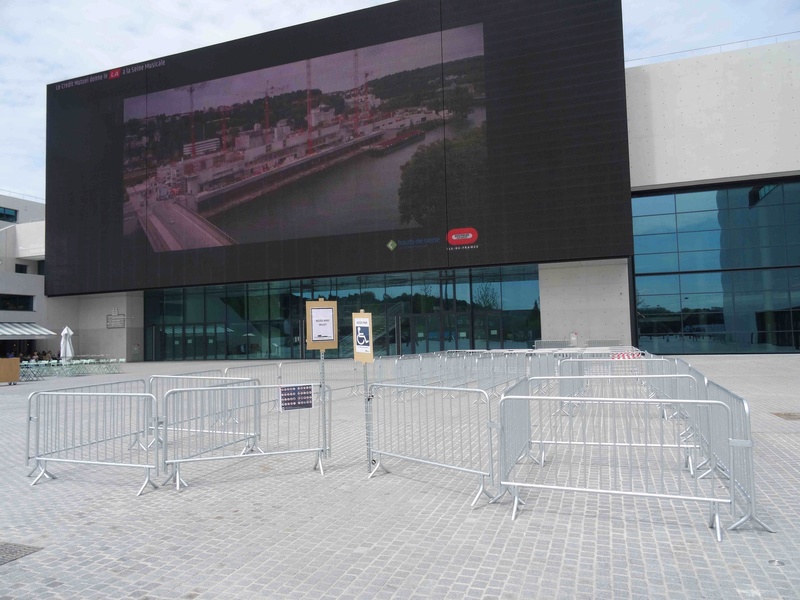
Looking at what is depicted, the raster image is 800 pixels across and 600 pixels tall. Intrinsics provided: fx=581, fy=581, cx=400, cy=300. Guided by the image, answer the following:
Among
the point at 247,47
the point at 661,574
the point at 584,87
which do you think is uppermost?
the point at 247,47

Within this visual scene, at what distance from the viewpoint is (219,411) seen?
1027cm

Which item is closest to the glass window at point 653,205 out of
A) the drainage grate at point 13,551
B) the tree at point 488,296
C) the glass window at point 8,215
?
the tree at point 488,296

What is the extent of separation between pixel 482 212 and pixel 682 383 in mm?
24927

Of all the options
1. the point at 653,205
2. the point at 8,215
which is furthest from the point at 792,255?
the point at 8,215

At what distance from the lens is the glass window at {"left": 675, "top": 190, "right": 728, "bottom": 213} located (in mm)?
35125

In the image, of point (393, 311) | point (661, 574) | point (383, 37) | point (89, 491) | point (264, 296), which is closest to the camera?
point (661, 574)

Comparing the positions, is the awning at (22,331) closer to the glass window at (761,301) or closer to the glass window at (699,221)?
the glass window at (699,221)

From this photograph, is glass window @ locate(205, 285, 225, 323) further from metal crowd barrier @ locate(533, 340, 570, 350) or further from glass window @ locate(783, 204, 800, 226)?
glass window @ locate(783, 204, 800, 226)

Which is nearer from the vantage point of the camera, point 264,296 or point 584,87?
point 584,87

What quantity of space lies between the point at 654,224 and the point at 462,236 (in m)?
12.4

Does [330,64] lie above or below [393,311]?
above

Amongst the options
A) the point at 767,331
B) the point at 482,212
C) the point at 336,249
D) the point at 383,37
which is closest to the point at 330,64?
the point at 383,37

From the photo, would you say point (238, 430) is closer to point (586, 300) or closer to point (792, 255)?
point (586, 300)

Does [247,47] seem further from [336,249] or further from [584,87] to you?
[584,87]
